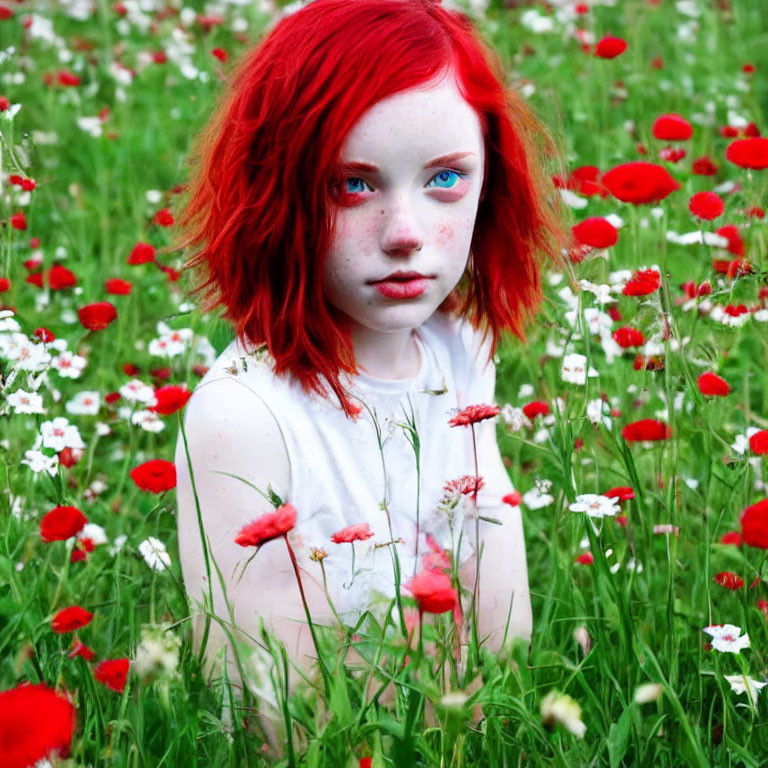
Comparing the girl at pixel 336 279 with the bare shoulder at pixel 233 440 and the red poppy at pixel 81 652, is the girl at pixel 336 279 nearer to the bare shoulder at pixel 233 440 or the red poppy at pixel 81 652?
the bare shoulder at pixel 233 440

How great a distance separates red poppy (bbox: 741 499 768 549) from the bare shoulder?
2.13 ft

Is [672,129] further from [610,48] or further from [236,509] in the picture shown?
[236,509]

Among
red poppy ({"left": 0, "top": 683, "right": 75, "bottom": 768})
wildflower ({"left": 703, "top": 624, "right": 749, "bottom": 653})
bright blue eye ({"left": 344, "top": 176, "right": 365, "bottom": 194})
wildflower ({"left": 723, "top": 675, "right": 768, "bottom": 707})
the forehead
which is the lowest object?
wildflower ({"left": 723, "top": 675, "right": 768, "bottom": 707})

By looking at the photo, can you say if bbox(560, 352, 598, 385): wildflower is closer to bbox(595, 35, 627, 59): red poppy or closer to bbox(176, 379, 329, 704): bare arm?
bbox(176, 379, 329, 704): bare arm

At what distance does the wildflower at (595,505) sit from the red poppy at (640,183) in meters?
0.39

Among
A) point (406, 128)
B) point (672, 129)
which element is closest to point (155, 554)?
point (406, 128)

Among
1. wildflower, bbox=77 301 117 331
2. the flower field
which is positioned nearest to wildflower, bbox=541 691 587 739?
the flower field

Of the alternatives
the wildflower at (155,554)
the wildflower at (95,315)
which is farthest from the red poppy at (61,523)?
the wildflower at (95,315)

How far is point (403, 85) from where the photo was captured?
1.64m

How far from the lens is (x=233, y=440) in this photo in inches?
65.9

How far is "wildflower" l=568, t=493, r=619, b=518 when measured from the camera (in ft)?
5.07

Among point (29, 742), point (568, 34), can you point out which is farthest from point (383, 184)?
A: point (568, 34)

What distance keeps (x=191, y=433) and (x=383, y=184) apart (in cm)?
43

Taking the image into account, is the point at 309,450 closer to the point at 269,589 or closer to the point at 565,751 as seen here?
the point at 269,589
